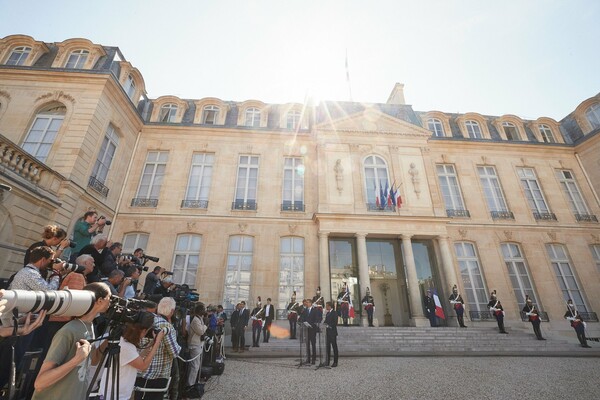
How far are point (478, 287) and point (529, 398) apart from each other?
896 centimetres

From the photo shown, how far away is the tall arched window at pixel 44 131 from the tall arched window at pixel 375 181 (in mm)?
12579

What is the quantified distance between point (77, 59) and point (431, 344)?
16816mm

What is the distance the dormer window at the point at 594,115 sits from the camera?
48.3 ft

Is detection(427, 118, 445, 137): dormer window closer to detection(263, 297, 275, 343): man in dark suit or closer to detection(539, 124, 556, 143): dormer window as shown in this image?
detection(539, 124, 556, 143): dormer window

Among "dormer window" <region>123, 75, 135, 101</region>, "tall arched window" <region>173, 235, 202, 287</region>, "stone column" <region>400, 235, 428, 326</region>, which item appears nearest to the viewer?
"stone column" <region>400, 235, 428, 326</region>

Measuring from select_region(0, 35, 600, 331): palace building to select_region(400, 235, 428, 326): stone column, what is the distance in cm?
6

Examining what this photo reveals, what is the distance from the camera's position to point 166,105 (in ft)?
48.3

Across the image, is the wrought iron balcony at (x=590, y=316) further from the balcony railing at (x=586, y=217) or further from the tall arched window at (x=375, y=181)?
the tall arched window at (x=375, y=181)

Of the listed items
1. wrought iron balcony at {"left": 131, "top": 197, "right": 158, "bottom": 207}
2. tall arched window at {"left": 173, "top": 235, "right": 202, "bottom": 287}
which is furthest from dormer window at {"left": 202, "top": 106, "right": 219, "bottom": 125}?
tall arched window at {"left": 173, "top": 235, "right": 202, "bottom": 287}

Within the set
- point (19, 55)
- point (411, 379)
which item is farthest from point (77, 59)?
point (411, 379)

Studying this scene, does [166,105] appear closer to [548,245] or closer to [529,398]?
[529,398]

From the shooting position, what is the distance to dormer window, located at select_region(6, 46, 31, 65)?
11.0 meters

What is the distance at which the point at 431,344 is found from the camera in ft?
27.9

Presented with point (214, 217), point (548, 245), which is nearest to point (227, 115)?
point (214, 217)
